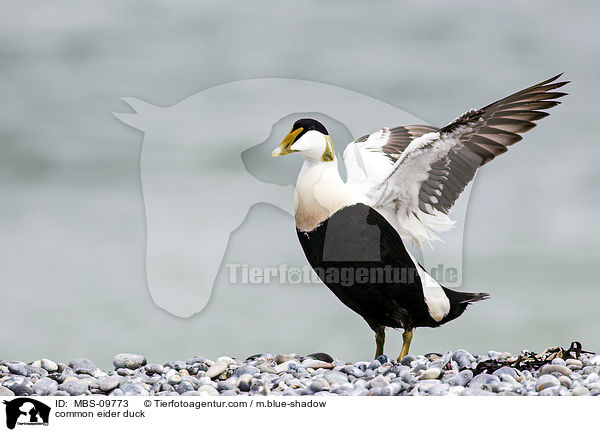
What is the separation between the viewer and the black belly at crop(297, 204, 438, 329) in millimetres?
4418

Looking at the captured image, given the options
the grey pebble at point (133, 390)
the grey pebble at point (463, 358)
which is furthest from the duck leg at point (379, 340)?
the grey pebble at point (133, 390)

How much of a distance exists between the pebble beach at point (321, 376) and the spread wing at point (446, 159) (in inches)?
36.0

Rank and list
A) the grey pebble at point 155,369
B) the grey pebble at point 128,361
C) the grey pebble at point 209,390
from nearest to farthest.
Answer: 1. the grey pebble at point 209,390
2. the grey pebble at point 155,369
3. the grey pebble at point 128,361

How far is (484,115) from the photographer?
13.9 ft

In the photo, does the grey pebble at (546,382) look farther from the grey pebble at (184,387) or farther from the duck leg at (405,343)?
the grey pebble at (184,387)

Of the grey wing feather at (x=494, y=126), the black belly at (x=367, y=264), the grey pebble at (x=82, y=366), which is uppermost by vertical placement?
the grey wing feather at (x=494, y=126)

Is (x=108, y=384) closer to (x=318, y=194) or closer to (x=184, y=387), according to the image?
(x=184, y=387)

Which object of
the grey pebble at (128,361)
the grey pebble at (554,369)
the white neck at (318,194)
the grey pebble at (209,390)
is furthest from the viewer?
the grey pebble at (128,361)

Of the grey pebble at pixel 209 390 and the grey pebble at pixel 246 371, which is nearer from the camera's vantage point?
the grey pebble at pixel 209 390

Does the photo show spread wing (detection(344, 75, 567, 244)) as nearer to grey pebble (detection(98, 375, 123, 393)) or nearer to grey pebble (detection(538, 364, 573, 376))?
grey pebble (detection(538, 364, 573, 376))
